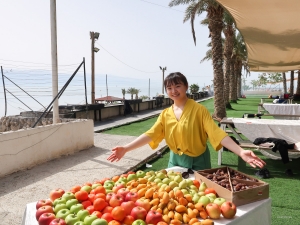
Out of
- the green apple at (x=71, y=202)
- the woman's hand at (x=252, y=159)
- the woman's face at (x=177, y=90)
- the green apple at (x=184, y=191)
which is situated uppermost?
the woman's face at (x=177, y=90)

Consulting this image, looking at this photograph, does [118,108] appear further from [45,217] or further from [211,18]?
[45,217]

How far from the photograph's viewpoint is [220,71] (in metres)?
13.9

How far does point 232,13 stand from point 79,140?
498 centimetres

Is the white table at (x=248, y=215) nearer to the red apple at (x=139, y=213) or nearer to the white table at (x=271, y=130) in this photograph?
the red apple at (x=139, y=213)

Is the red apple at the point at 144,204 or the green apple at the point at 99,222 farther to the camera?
the red apple at the point at 144,204

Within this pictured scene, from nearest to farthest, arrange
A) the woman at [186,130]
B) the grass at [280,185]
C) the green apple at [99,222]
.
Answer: the green apple at [99,222] < the woman at [186,130] < the grass at [280,185]

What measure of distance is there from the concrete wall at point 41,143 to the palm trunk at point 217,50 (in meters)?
7.87

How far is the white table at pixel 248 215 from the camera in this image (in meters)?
1.88

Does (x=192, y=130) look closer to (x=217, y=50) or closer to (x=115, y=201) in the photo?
(x=115, y=201)

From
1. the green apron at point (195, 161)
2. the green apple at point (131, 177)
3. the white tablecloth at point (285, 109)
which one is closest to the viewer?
the green apple at point (131, 177)

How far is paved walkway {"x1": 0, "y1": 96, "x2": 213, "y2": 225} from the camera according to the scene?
4.18 meters

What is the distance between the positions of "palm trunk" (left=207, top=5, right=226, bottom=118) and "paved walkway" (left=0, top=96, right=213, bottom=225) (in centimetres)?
690

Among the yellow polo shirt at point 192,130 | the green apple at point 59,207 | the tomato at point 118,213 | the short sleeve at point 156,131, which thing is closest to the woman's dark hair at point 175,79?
the yellow polo shirt at point 192,130

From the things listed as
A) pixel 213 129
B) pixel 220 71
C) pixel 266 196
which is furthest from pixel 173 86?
pixel 220 71
